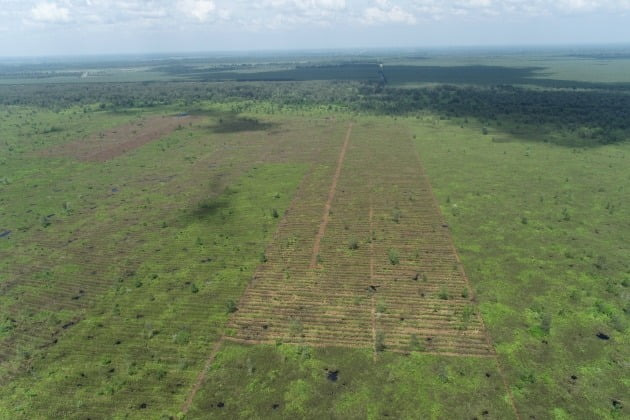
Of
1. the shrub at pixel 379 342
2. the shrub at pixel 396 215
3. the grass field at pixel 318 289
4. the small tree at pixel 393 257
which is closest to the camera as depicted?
the grass field at pixel 318 289

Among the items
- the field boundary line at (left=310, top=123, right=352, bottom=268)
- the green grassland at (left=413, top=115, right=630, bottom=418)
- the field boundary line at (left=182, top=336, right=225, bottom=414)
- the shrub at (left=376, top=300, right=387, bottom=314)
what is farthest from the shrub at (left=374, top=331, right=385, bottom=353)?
the field boundary line at (left=310, top=123, right=352, bottom=268)

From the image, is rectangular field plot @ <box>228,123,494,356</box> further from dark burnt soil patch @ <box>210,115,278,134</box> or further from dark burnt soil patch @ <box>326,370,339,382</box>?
dark burnt soil patch @ <box>210,115,278,134</box>

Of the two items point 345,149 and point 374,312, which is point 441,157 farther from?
point 374,312

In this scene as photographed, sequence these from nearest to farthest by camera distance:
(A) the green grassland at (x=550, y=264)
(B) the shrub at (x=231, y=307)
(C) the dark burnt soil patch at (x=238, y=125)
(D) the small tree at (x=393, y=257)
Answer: (A) the green grassland at (x=550, y=264) < (B) the shrub at (x=231, y=307) < (D) the small tree at (x=393, y=257) < (C) the dark burnt soil patch at (x=238, y=125)

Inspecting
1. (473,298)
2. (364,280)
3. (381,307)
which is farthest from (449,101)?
(381,307)

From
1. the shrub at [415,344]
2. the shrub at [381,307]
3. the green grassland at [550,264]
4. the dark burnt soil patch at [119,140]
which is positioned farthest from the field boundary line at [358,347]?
the dark burnt soil patch at [119,140]

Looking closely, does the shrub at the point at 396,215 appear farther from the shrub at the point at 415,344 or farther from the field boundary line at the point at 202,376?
the field boundary line at the point at 202,376
